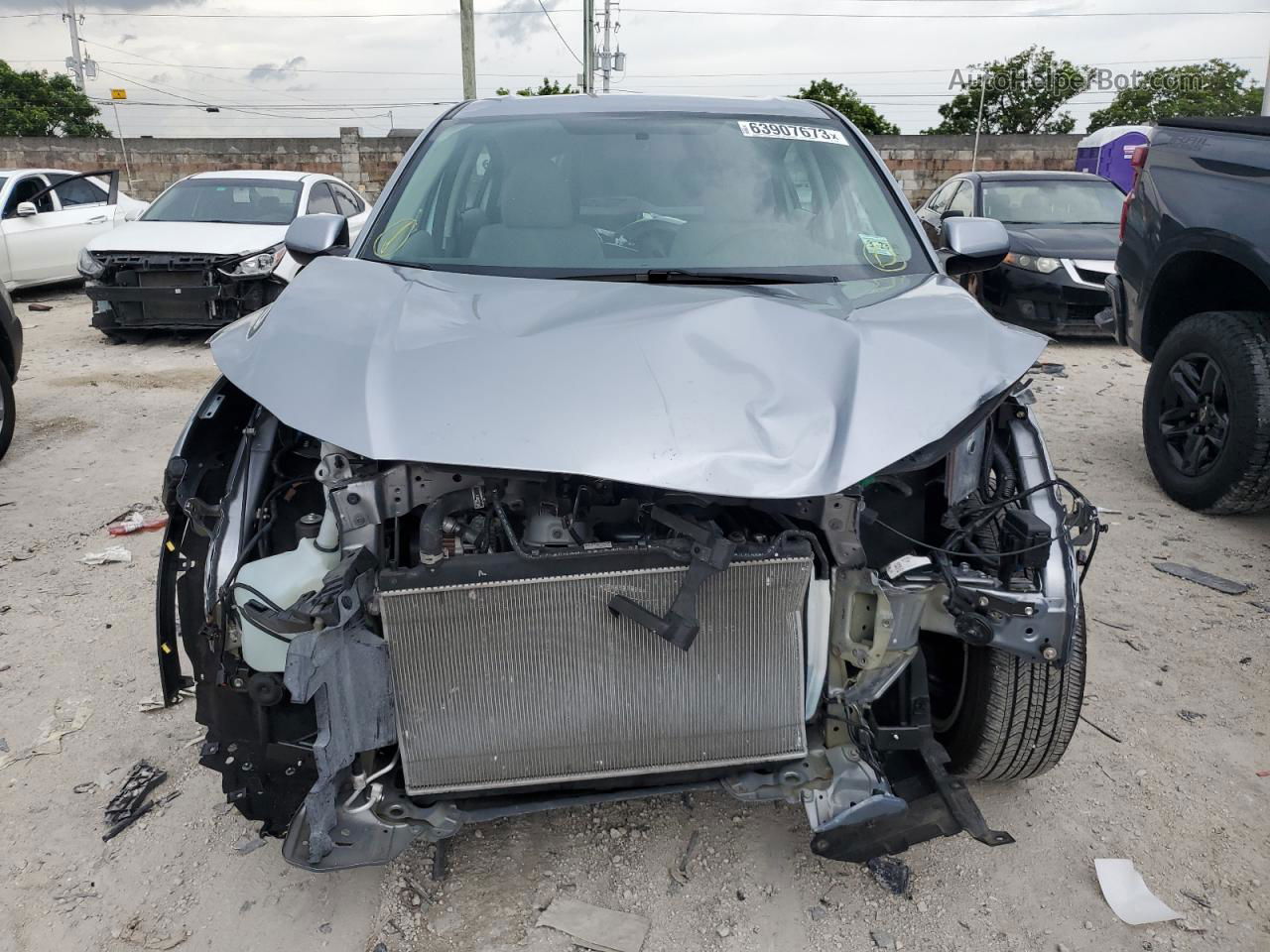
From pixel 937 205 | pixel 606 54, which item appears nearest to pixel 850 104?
pixel 606 54

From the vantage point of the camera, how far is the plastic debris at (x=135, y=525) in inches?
175

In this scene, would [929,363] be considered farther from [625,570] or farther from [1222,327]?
[1222,327]

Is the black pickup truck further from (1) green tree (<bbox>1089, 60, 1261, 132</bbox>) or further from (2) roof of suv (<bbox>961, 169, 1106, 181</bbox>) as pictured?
(1) green tree (<bbox>1089, 60, 1261, 132</bbox>)

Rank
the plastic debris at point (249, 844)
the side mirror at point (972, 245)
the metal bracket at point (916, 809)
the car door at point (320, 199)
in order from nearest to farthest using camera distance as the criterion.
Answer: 1. the metal bracket at point (916, 809)
2. the plastic debris at point (249, 844)
3. the side mirror at point (972, 245)
4. the car door at point (320, 199)

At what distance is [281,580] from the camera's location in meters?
2.04

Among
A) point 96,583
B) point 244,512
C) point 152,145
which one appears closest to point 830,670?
point 244,512

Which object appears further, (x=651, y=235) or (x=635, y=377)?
(x=651, y=235)

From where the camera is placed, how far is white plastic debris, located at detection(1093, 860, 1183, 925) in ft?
7.24

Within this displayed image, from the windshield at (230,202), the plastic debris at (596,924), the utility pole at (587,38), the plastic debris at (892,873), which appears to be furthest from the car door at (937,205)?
the utility pole at (587,38)

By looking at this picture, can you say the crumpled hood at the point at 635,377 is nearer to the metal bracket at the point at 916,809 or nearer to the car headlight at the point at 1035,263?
the metal bracket at the point at 916,809

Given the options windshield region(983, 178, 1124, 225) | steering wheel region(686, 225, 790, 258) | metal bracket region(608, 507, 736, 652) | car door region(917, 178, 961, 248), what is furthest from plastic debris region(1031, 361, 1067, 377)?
metal bracket region(608, 507, 736, 652)

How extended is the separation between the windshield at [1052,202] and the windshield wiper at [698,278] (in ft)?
24.2

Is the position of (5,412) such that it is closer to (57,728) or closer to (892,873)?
(57,728)

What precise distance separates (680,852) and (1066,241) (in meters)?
7.83
